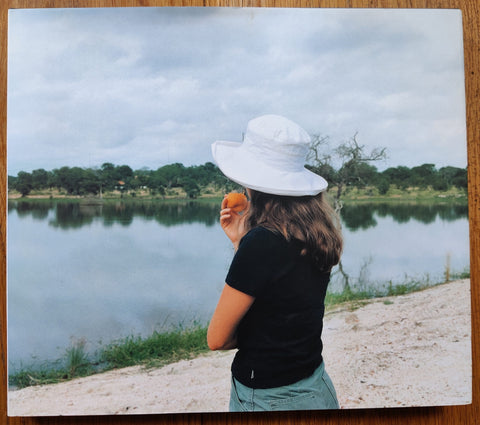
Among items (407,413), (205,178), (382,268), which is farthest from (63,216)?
(407,413)

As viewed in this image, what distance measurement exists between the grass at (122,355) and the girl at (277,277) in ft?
0.83

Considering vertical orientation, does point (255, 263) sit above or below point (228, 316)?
above

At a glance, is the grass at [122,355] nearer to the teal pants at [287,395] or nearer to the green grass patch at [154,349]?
the green grass patch at [154,349]

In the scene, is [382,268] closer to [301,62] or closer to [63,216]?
[301,62]

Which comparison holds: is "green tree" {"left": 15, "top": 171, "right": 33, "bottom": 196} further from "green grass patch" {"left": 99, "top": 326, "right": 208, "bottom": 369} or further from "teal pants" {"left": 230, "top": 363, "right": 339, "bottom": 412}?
"teal pants" {"left": 230, "top": 363, "right": 339, "bottom": 412}

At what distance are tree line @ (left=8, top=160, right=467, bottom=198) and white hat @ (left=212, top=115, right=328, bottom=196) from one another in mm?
172

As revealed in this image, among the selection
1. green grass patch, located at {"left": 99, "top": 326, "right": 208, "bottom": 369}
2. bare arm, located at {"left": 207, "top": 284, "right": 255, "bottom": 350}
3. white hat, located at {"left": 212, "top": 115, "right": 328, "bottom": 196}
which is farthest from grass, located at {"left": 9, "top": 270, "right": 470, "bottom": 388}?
white hat, located at {"left": 212, "top": 115, "right": 328, "bottom": 196}

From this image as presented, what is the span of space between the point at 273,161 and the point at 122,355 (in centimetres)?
104

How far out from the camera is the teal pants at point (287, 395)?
163 centimetres

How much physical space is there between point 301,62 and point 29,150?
1223mm

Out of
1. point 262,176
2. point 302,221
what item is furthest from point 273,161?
point 302,221

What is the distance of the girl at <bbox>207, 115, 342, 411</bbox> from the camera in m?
1.53

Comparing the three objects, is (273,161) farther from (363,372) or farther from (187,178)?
(363,372)

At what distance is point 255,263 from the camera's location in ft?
4.90
